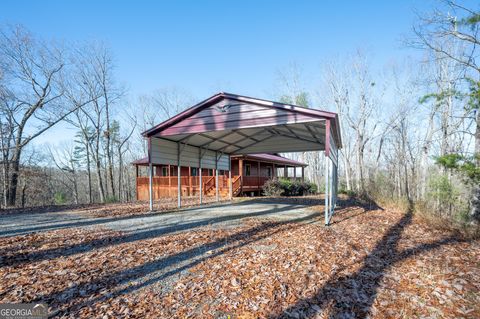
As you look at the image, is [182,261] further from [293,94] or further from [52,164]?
[52,164]

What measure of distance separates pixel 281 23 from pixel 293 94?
48.3 feet

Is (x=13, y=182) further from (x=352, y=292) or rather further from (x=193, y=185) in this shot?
(x=352, y=292)

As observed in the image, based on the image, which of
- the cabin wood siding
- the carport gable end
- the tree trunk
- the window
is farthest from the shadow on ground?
the tree trunk

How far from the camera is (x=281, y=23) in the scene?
42.2 feet

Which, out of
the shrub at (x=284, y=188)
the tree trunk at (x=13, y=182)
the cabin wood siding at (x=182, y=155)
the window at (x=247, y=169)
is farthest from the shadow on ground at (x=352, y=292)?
the tree trunk at (x=13, y=182)

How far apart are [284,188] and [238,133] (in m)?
9.10

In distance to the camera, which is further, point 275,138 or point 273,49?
point 273,49

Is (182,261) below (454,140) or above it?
below

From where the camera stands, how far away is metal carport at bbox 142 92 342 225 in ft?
23.3

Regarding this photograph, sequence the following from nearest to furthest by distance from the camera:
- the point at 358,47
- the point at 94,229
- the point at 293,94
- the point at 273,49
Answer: the point at 94,229
the point at 273,49
the point at 358,47
the point at 293,94

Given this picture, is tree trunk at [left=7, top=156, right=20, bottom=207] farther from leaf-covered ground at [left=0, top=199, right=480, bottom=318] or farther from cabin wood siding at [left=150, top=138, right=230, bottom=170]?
leaf-covered ground at [left=0, top=199, right=480, bottom=318]

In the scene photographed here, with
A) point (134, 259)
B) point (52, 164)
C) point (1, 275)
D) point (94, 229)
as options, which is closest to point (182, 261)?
point (134, 259)

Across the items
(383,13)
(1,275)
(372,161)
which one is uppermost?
(383,13)

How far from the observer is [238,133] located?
10711 mm
